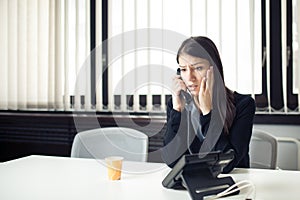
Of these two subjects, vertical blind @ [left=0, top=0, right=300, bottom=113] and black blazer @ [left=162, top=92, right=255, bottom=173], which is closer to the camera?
black blazer @ [left=162, top=92, right=255, bottom=173]

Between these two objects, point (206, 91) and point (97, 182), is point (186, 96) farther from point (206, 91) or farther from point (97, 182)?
point (97, 182)

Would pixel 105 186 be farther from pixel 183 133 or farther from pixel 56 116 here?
pixel 56 116

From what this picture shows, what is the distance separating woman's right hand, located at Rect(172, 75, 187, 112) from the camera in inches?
56.4

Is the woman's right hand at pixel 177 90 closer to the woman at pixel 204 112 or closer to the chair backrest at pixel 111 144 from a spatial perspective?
the woman at pixel 204 112

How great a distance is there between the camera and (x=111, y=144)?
6.15 ft

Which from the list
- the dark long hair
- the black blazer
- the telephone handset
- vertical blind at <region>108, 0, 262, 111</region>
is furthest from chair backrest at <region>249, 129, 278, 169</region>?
vertical blind at <region>108, 0, 262, 111</region>

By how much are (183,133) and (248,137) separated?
28 cm

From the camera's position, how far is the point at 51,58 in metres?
2.75

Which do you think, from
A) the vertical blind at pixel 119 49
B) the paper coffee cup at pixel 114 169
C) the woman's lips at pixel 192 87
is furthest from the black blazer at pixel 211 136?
the vertical blind at pixel 119 49

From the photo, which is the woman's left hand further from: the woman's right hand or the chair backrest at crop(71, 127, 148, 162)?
the chair backrest at crop(71, 127, 148, 162)

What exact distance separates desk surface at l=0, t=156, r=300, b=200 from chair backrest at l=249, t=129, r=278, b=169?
25 centimetres

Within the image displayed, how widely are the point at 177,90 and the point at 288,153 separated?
1.13 metres

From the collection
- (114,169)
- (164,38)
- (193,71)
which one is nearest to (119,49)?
(164,38)

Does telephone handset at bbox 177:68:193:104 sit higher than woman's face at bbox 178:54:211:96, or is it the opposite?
woman's face at bbox 178:54:211:96
